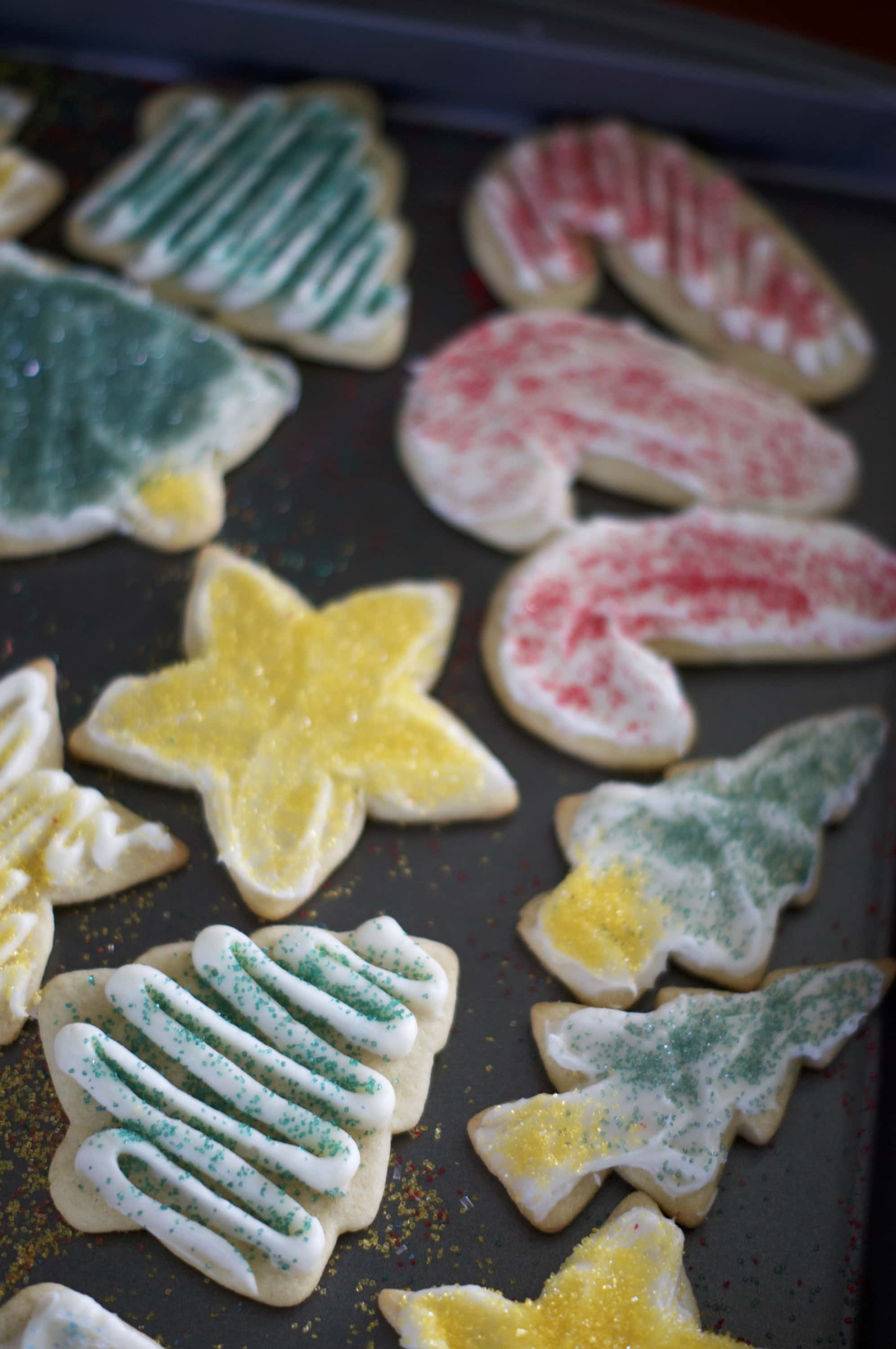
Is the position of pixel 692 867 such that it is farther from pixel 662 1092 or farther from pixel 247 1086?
pixel 247 1086

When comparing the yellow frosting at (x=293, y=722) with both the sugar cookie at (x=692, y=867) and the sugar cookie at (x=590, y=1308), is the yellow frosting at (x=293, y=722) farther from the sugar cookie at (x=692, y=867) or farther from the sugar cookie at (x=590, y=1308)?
the sugar cookie at (x=590, y=1308)

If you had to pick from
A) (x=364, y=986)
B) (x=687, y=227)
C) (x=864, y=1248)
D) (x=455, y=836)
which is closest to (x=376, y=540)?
(x=455, y=836)

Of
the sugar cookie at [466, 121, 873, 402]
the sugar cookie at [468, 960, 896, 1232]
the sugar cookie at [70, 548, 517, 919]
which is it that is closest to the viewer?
the sugar cookie at [468, 960, 896, 1232]

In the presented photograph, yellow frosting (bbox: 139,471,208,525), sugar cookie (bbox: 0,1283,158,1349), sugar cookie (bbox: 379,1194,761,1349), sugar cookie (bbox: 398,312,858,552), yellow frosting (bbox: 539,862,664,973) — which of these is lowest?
sugar cookie (bbox: 0,1283,158,1349)

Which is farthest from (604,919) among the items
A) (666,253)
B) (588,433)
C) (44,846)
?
(666,253)

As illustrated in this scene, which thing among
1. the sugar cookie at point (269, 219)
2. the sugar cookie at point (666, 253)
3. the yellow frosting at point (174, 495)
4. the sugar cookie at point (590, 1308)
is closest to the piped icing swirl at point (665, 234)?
the sugar cookie at point (666, 253)

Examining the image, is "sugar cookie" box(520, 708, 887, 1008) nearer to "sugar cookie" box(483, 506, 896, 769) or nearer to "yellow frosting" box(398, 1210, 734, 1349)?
"sugar cookie" box(483, 506, 896, 769)

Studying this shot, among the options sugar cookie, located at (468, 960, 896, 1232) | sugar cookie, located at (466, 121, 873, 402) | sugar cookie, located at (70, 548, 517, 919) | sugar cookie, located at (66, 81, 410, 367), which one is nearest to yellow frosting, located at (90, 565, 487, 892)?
sugar cookie, located at (70, 548, 517, 919)
